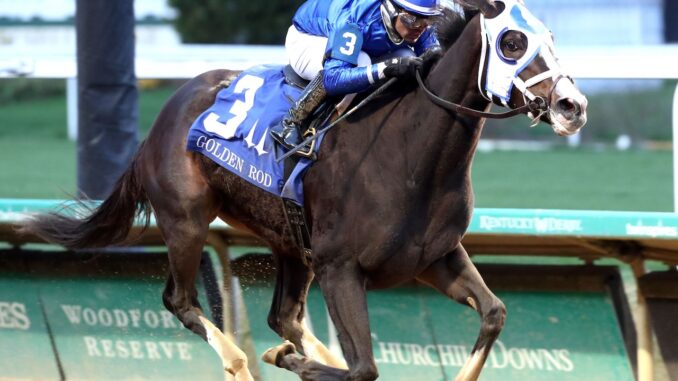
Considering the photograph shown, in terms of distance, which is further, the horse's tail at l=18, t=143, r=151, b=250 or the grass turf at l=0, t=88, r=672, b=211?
the grass turf at l=0, t=88, r=672, b=211

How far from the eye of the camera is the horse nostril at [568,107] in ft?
11.6

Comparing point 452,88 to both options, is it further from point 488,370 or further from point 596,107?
point 596,107

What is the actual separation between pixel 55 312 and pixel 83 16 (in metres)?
1.40

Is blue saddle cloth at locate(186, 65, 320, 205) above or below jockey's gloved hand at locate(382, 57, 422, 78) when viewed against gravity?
below

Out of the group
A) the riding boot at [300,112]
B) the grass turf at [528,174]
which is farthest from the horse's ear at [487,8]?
the grass turf at [528,174]

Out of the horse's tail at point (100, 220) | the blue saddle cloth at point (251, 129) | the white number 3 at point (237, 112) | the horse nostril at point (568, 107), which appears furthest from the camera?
the horse's tail at point (100, 220)

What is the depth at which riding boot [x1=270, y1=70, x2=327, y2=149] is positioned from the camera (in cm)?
425

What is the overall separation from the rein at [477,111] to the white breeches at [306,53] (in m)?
0.51

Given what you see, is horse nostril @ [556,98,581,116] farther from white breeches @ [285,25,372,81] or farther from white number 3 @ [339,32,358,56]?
white breeches @ [285,25,372,81]

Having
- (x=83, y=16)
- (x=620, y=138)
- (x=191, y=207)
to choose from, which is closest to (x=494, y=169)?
(x=620, y=138)

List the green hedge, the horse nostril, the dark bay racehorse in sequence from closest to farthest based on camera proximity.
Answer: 1. the horse nostril
2. the dark bay racehorse
3. the green hedge

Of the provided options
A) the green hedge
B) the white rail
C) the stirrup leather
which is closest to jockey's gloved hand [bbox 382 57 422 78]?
the stirrup leather

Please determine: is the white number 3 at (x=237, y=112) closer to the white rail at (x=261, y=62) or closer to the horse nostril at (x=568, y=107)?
the white rail at (x=261, y=62)

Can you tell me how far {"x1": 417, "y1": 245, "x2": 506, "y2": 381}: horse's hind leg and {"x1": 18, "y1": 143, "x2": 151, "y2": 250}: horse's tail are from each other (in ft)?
4.43
